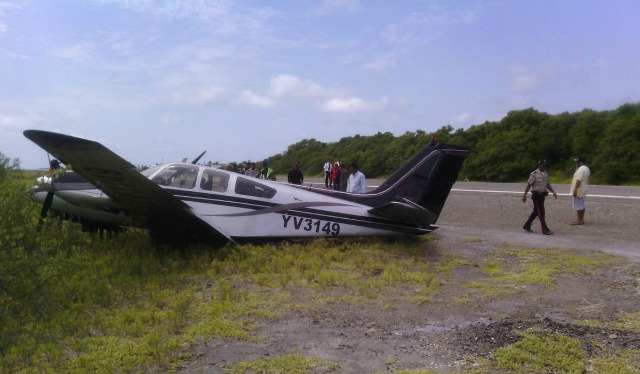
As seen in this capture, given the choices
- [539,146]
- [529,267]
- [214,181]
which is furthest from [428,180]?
[539,146]

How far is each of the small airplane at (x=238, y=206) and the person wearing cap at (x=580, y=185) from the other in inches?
156

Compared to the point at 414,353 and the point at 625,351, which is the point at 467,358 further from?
the point at 625,351

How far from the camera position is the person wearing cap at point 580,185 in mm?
12758

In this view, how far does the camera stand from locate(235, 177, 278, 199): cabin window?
31.2 ft

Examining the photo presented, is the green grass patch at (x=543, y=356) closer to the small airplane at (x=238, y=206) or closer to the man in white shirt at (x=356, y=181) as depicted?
the small airplane at (x=238, y=206)

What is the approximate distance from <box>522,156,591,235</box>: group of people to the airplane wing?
23.6ft

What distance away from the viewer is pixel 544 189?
1199cm

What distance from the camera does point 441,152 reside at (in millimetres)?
10617

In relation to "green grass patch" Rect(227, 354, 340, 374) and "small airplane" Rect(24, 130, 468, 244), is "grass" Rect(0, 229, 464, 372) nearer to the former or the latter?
"green grass patch" Rect(227, 354, 340, 374)

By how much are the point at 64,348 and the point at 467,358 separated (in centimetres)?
349

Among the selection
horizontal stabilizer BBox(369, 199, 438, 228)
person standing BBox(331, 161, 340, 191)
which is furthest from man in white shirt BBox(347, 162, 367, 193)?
person standing BBox(331, 161, 340, 191)

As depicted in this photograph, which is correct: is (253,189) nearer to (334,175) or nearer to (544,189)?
(544,189)

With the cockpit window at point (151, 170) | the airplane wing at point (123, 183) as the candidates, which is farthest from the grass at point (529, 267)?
the cockpit window at point (151, 170)

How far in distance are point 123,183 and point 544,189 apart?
28.7 feet
